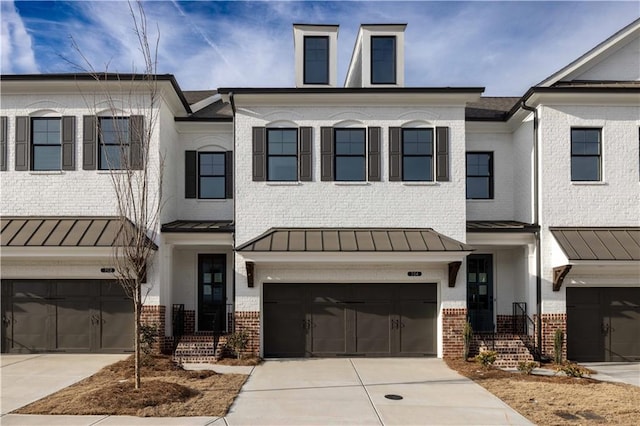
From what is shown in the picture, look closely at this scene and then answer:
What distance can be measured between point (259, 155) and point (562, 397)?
954cm

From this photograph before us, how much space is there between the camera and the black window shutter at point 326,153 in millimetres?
14477

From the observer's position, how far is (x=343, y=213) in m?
14.4

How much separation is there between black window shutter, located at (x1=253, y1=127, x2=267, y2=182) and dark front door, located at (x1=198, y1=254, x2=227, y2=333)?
320cm

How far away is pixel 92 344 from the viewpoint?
46.3 feet

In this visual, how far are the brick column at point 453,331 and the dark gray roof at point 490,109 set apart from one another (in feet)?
20.3

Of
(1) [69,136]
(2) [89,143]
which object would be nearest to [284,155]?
(2) [89,143]

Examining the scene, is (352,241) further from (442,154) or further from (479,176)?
(479,176)

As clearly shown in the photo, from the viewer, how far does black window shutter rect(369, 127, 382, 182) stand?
1446cm

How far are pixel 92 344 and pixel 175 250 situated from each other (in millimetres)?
3519

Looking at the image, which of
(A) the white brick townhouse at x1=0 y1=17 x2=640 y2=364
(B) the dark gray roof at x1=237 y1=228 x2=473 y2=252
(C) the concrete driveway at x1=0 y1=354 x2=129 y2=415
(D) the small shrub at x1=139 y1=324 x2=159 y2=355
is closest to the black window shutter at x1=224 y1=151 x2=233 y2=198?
(A) the white brick townhouse at x1=0 y1=17 x2=640 y2=364

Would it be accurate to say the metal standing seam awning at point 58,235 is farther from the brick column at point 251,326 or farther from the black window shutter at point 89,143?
the brick column at point 251,326

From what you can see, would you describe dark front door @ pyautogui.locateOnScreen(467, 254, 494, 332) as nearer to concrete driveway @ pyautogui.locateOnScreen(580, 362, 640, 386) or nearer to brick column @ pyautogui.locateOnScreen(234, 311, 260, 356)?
concrete driveway @ pyautogui.locateOnScreen(580, 362, 640, 386)

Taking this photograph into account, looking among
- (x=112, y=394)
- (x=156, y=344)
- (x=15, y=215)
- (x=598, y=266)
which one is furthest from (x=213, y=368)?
(x=598, y=266)

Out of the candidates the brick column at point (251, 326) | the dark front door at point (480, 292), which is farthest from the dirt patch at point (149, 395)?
the dark front door at point (480, 292)
